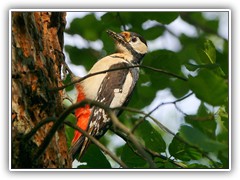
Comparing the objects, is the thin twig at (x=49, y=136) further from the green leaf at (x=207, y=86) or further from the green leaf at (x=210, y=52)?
the green leaf at (x=210, y=52)

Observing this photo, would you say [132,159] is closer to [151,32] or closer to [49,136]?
[49,136]

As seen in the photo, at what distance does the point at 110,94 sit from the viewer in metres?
3.06

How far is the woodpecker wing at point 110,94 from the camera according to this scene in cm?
290

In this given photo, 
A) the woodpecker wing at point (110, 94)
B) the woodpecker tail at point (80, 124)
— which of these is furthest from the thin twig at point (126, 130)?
the woodpecker wing at point (110, 94)

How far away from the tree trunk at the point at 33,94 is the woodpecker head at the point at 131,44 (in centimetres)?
89

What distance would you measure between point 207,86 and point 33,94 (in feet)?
2.36

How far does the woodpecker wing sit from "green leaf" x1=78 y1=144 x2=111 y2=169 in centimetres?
35

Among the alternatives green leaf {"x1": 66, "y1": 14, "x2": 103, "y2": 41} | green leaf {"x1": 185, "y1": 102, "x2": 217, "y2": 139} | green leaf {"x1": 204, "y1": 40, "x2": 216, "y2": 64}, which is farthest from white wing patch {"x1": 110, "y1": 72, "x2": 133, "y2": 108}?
green leaf {"x1": 204, "y1": 40, "x2": 216, "y2": 64}

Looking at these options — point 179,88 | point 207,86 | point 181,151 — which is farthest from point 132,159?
point 179,88

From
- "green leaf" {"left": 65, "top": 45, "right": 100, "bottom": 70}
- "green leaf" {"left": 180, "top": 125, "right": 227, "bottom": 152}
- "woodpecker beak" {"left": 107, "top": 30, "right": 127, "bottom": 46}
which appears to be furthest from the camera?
"green leaf" {"left": 65, "top": 45, "right": 100, "bottom": 70}

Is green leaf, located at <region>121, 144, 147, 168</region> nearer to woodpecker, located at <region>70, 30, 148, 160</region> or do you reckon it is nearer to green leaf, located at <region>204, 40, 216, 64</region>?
woodpecker, located at <region>70, 30, 148, 160</region>

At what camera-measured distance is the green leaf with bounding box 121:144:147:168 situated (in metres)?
2.49
